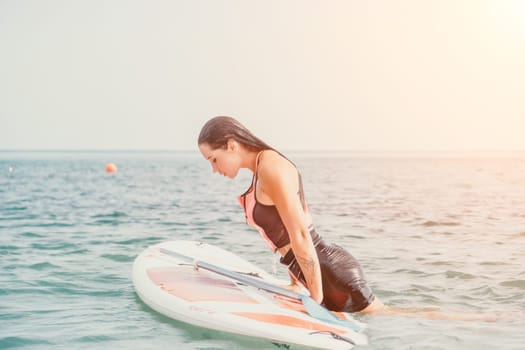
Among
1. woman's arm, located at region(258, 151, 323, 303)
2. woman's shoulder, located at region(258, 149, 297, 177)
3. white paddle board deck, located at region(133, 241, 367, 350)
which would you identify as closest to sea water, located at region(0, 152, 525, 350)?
white paddle board deck, located at region(133, 241, 367, 350)

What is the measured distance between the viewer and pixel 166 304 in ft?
14.3

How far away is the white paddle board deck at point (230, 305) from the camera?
3.72 meters

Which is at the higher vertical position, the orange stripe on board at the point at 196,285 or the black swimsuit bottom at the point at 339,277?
the black swimsuit bottom at the point at 339,277

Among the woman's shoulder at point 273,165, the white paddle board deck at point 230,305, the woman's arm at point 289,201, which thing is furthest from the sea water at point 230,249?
the woman's shoulder at point 273,165

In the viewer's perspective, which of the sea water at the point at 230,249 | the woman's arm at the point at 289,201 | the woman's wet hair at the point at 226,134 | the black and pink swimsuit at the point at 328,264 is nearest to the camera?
the woman's arm at the point at 289,201

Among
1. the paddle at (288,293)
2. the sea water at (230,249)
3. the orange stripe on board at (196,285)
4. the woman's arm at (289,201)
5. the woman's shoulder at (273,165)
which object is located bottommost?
the sea water at (230,249)

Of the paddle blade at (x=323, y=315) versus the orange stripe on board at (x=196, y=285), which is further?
the orange stripe on board at (x=196, y=285)

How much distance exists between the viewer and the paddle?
384 centimetres

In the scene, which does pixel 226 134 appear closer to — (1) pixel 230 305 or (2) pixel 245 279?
(1) pixel 230 305

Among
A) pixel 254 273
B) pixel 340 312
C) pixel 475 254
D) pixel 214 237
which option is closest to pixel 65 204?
pixel 214 237

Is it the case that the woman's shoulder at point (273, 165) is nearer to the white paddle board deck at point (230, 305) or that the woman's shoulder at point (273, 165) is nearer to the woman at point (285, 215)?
the woman at point (285, 215)

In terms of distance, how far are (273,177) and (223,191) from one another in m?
15.0

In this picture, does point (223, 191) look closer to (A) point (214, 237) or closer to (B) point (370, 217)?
(B) point (370, 217)

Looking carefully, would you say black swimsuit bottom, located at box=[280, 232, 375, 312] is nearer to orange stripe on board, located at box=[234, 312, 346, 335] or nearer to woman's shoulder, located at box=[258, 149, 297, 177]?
orange stripe on board, located at box=[234, 312, 346, 335]
